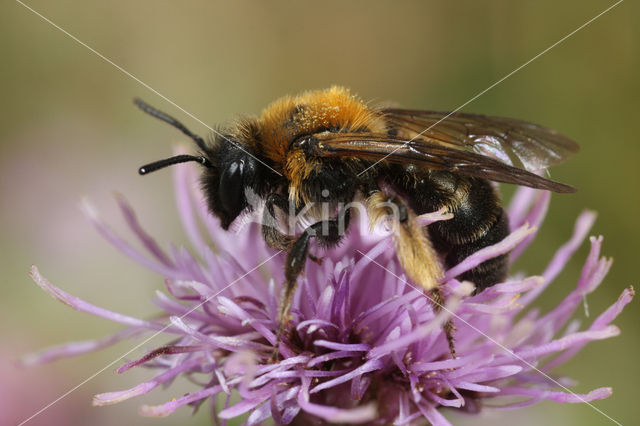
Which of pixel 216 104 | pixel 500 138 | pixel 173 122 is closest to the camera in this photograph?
pixel 173 122

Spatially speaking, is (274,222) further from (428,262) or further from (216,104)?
(216,104)

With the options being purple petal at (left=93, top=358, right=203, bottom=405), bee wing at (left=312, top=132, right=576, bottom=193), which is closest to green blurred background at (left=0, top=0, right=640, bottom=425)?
purple petal at (left=93, top=358, right=203, bottom=405)

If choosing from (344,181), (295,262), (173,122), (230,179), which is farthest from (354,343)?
(173,122)

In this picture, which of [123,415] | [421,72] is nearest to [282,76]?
[421,72]

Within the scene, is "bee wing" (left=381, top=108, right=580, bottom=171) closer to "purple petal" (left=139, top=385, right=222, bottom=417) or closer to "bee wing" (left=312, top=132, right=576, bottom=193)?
"bee wing" (left=312, top=132, right=576, bottom=193)

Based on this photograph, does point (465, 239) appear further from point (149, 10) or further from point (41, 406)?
point (149, 10)

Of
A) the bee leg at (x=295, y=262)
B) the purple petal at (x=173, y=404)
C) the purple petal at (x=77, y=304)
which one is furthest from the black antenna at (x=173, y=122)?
the purple petal at (x=173, y=404)

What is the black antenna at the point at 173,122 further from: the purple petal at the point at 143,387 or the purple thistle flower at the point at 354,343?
the purple petal at the point at 143,387
